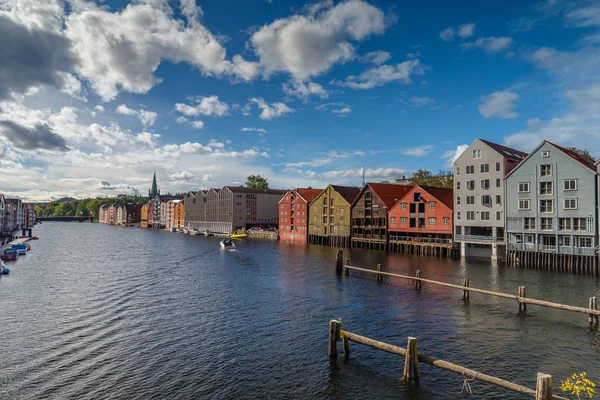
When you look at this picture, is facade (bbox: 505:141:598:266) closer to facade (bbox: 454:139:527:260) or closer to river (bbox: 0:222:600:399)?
facade (bbox: 454:139:527:260)

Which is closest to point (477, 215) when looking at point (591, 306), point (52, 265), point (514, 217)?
point (514, 217)

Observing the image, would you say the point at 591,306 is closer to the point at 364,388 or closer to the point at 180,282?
the point at 364,388

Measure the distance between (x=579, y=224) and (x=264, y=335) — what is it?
172 ft

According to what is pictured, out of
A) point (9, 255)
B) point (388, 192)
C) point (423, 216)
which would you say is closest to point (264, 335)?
point (423, 216)

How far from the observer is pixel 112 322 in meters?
29.7

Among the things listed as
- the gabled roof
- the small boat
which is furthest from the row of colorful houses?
the gabled roof

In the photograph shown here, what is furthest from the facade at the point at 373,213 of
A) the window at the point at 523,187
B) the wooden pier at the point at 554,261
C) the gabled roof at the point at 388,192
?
the wooden pier at the point at 554,261

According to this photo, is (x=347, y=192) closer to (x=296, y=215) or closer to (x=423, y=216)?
(x=296, y=215)

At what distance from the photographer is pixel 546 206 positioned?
58.1 m

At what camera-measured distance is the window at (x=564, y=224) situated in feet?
182

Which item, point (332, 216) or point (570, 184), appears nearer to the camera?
point (570, 184)

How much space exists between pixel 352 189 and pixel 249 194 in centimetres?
5743

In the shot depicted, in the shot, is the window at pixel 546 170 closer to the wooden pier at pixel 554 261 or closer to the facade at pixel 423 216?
the wooden pier at pixel 554 261

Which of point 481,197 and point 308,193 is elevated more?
point 308,193
